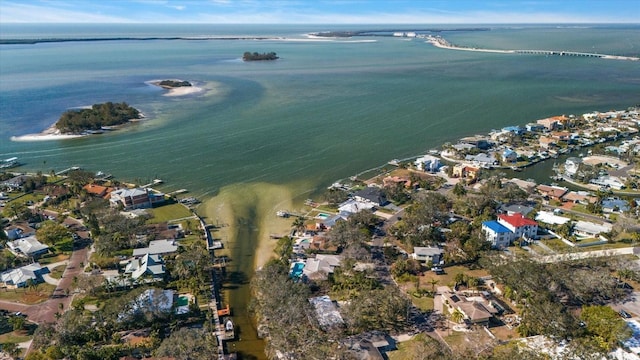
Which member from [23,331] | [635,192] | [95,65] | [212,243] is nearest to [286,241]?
[212,243]

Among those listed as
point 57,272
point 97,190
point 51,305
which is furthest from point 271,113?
point 51,305

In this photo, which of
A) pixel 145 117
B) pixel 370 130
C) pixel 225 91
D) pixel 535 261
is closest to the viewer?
pixel 535 261

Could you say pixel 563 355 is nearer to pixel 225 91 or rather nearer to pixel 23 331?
pixel 23 331

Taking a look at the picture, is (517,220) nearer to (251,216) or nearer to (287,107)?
(251,216)

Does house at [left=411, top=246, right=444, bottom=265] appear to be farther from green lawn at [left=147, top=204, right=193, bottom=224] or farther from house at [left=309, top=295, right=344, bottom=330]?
green lawn at [left=147, top=204, right=193, bottom=224]

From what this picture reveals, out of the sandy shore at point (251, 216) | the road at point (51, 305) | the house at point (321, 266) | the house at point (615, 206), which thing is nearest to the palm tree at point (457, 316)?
the house at point (321, 266)
